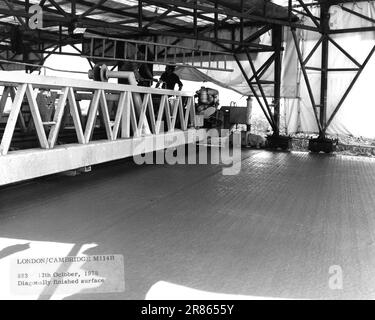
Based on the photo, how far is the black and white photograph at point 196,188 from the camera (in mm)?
2754

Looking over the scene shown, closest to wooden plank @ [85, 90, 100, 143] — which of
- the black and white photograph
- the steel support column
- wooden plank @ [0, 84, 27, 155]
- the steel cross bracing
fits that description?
the black and white photograph

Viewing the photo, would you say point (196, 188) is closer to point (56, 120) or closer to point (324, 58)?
point (56, 120)

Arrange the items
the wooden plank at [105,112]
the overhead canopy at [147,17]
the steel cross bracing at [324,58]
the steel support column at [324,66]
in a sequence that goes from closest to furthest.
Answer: the wooden plank at [105,112] < the overhead canopy at [147,17] < the steel cross bracing at [324,58] < the steel support column at [324,66]

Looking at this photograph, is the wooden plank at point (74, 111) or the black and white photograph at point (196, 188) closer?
the black and white photograph at point (196, 188)

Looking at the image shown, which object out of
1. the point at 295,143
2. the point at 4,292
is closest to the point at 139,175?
the point at 4,292

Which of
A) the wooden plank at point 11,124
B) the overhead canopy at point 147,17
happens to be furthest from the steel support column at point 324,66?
the wooden plank at point 11,124

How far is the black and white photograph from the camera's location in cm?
275

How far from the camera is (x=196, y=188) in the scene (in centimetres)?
563

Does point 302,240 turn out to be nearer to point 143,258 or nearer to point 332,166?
point 143,258

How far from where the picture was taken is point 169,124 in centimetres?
736

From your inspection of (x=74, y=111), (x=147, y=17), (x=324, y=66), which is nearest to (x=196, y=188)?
(x=74, y=111)

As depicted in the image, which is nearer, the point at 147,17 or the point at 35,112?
the point at 35,112

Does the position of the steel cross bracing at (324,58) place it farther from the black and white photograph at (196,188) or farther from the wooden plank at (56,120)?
the wooden plank at (56,120)

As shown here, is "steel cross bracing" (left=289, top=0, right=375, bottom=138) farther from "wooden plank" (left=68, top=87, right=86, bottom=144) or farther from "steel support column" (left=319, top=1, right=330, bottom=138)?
"wooden plank" (left=68, top=87, right=86, bottom=144)
